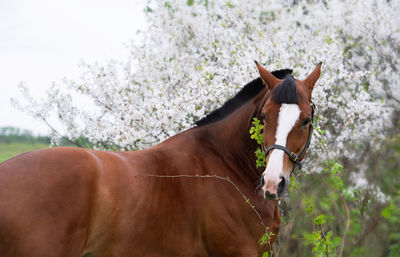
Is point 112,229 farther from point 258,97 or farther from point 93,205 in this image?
point 258,97

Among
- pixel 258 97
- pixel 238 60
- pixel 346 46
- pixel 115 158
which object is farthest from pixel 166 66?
pixel 115 158

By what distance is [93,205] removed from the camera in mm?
3197

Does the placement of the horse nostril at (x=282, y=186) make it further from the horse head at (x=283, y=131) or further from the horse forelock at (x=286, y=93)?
the horse forelock at (x=286, y=93)

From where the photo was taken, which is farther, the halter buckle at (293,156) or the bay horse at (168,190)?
the halter buckle at (293,156)

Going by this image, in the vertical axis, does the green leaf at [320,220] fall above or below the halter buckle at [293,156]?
below

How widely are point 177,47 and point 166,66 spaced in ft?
3.45

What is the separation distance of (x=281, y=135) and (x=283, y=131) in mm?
36

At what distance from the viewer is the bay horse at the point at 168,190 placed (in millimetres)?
3029

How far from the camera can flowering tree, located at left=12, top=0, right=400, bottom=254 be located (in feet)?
21.4

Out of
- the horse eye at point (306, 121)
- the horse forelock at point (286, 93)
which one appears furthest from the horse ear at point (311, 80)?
the horse eye at point (306, 121)

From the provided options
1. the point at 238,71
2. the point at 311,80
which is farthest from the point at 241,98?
the point at 238,71

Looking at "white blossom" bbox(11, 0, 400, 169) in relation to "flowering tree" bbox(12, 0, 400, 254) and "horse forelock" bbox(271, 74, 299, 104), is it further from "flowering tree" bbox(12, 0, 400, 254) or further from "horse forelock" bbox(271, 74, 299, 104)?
"horse forelock" bbox(271, 74, 299, 104)

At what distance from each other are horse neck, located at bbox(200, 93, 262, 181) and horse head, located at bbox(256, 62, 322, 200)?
1.37ft

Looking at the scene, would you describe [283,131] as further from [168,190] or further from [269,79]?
[168,190]
